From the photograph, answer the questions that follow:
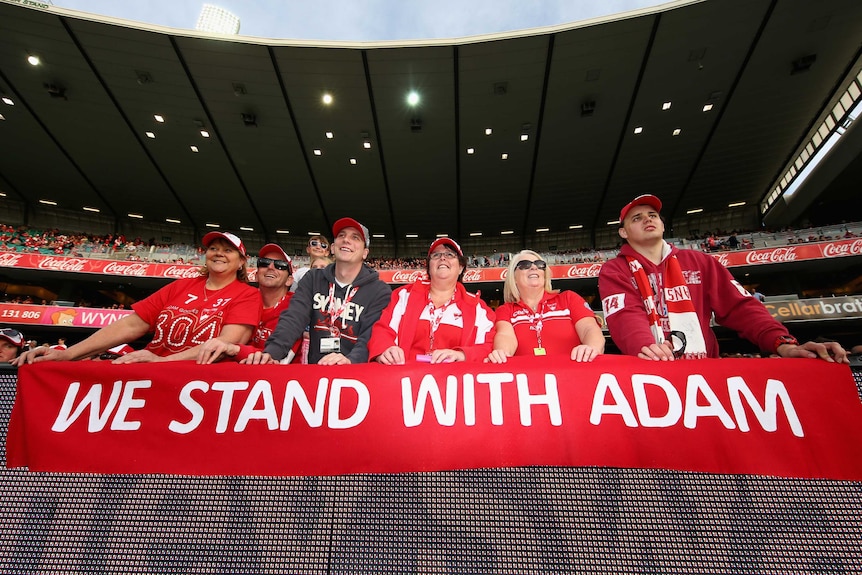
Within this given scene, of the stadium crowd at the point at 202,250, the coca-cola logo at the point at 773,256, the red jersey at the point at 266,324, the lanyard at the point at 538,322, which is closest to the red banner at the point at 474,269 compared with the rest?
the coca-cola logo at the point at 773,256

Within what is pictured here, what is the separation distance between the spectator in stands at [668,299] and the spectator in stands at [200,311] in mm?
2304

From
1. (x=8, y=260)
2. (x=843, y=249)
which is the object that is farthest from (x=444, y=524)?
(x=8, y=260)

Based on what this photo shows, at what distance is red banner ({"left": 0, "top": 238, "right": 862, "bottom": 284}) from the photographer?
14.4 meters

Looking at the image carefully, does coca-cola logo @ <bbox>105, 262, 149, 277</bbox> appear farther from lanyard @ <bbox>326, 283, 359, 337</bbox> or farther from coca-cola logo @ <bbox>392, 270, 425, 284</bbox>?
lanyard @ <bbox>326, 283, 359, 337</bbox>

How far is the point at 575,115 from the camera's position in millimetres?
16562

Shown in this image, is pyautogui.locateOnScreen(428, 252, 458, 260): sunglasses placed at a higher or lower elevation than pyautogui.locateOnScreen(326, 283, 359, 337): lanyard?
higher

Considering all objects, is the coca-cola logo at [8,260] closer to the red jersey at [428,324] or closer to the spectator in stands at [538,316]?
the red jersey at [428,324]

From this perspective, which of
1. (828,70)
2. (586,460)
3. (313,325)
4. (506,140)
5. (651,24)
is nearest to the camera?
(586,460)

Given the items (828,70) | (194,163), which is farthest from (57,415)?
(828,70)

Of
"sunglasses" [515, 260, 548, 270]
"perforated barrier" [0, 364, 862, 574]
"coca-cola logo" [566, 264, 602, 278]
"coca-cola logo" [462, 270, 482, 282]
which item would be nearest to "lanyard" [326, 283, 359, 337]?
"sunglasses" [515, 260, 548, 270]

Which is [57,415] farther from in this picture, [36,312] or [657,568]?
[36,312]

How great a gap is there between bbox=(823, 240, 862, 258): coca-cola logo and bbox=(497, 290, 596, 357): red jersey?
18.2 meters

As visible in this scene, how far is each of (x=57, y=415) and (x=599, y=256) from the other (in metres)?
18.6

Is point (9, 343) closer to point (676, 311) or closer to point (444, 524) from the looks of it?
point (444, 524)
